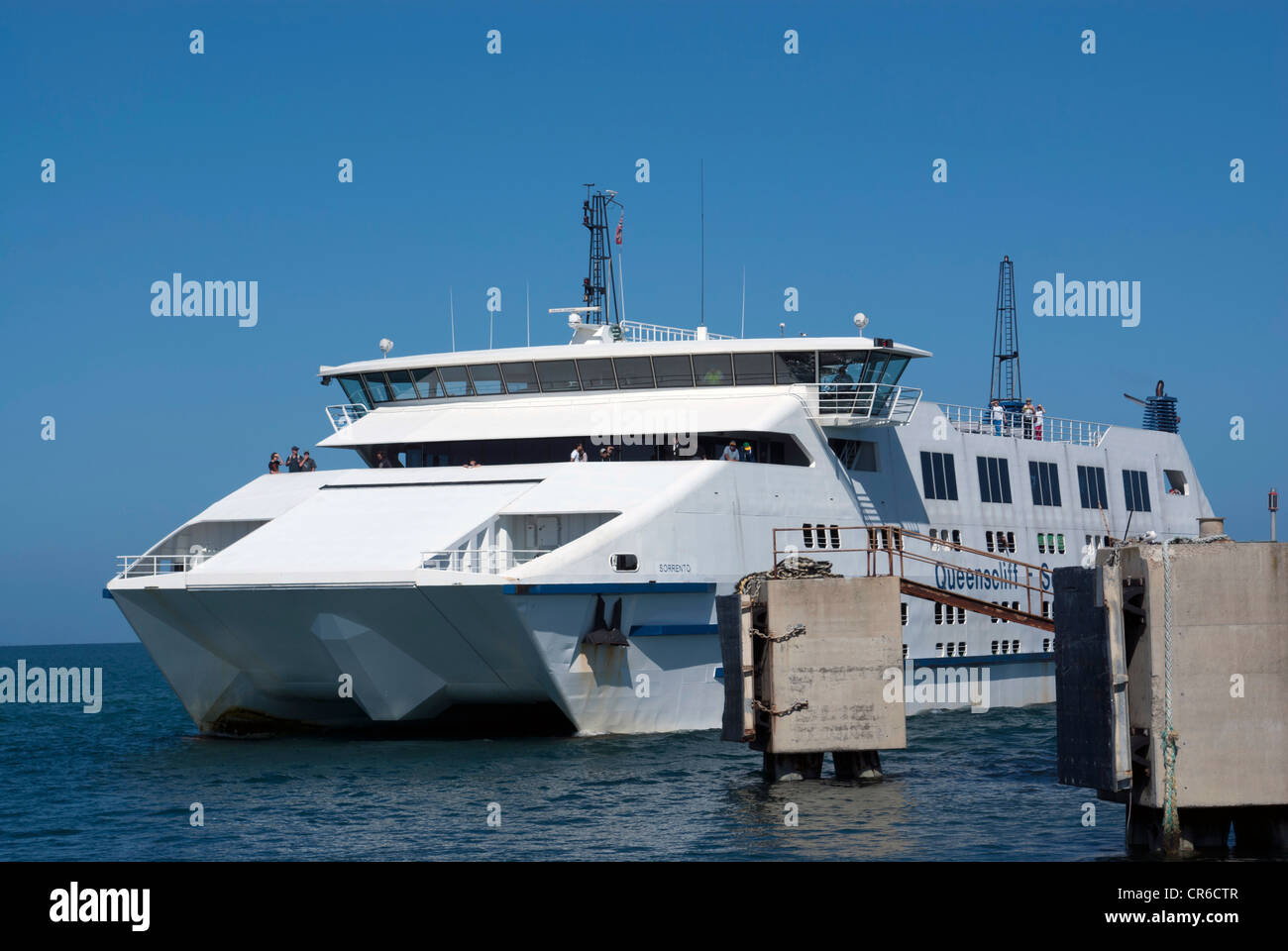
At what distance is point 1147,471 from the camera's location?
3897cm

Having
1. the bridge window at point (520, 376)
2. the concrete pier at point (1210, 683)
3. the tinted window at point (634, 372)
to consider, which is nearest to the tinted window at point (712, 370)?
the tinted window at point (634, 372)

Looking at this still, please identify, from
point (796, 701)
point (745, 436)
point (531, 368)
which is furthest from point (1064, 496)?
point (796, 701)

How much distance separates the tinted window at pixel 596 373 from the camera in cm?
2761

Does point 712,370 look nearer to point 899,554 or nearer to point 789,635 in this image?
point 899,554

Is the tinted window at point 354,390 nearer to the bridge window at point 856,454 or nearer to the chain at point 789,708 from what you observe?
the bridge window at point 856,454

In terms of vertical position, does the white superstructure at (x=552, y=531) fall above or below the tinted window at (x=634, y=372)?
below

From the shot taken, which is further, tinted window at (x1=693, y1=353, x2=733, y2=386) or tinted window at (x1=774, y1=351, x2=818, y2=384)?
tinted window at (x1=693, y1=353, x2=733, y2=386)

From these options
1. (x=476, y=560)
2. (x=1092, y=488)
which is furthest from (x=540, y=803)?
(x=1092, y=488)

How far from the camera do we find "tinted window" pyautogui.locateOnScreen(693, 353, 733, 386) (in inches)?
1081

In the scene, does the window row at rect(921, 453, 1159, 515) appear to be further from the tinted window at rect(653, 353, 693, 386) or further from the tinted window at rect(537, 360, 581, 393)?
the tinted window at rect(537, 360, 581, 393)

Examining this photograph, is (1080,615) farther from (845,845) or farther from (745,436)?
(745,436)

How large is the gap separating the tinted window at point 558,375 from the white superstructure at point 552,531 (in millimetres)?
40

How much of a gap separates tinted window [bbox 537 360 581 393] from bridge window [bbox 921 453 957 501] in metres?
7.47
